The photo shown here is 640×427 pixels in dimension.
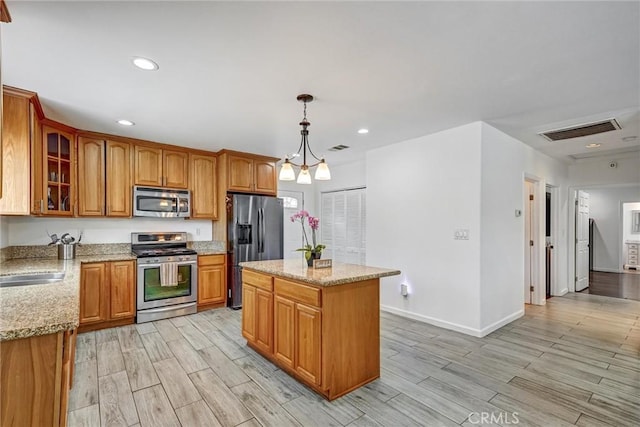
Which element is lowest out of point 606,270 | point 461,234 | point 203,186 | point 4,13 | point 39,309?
point 606,270

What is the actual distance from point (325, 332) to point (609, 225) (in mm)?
9919

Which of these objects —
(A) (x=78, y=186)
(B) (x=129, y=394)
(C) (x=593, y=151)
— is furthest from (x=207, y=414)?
(C) (x=593, y=151)

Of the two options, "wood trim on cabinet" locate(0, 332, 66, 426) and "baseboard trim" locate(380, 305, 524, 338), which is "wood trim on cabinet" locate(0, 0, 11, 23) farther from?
"baseboard trim" locate(380, 305, 524, 338)

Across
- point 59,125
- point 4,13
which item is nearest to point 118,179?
point 59,125

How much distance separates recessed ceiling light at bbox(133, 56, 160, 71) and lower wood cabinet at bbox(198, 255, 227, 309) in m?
2.92

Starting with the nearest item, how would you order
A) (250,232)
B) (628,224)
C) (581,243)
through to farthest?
1. (250,232)
2. (581,243)
3. (628,224)

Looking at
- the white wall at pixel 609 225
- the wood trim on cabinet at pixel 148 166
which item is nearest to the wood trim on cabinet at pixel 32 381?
the wood trim on cabinet at pixel 148 166

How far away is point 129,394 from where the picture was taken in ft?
7.91

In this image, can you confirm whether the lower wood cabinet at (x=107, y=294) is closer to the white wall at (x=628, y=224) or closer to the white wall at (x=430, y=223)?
the white wall at (x=430, y=223)

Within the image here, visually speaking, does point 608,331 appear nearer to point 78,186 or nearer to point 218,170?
point 218,170

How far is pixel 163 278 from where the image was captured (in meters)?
4.20

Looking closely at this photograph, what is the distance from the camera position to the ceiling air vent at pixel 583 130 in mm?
3564

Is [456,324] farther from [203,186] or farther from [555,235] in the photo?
[203,186]

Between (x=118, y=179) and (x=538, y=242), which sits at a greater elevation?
(x=118, y=179)
